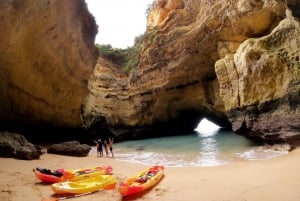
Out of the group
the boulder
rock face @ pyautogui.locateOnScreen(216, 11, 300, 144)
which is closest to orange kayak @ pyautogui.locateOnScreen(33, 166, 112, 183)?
the boulder

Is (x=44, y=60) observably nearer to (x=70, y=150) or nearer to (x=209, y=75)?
(x=70, y=150)

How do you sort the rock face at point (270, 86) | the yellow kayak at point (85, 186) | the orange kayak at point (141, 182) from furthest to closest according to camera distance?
the rock face at point (270, 86) → the yellow kayak at point (85, 186) → the orange kayak at point (141, 182)

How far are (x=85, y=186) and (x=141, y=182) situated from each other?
1233 millimetres

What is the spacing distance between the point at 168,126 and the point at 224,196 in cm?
2305

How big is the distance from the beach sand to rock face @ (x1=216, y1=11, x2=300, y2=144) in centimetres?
396

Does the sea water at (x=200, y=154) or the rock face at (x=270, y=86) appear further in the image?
the rock face at (x=270, y=86)

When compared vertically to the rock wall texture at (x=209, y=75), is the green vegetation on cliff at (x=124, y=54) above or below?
above

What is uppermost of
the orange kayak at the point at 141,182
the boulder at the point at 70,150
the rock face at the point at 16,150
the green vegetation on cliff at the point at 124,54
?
the green vegetation on cliff at the point at 124,54

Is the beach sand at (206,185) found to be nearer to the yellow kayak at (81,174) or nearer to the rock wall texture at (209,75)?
the yellow kayak at (81,174)

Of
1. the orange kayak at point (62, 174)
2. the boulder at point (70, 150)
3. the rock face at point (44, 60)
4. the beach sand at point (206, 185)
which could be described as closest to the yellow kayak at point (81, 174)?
the orange kayak at point (62, 174)

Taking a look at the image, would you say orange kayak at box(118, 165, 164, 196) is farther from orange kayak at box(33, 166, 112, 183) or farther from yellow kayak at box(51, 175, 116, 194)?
orange kayak at box(33, 166, 112, 183)

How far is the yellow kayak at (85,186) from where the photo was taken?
6113 millimetres

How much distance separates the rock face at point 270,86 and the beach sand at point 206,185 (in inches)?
156

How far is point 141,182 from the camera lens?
21.6ft
